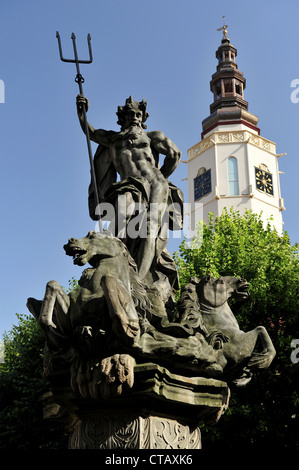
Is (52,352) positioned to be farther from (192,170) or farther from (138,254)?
(192,170)

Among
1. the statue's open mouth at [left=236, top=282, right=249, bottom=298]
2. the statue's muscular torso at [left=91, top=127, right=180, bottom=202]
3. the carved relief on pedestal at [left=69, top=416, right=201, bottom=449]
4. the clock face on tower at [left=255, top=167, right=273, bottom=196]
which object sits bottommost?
the carved relief on pedestal at [left=69, top=416, right=201, bottom=449]

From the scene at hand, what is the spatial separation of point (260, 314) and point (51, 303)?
39.0 feet

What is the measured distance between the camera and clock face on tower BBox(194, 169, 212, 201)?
54219mm

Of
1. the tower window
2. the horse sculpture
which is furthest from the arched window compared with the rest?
the horse sculpture

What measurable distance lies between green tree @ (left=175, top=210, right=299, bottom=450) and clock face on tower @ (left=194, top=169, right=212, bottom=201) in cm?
3304

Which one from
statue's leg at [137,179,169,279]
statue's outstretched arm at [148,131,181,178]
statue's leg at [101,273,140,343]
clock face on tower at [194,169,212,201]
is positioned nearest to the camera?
statue's leg at [101,273,140,343]

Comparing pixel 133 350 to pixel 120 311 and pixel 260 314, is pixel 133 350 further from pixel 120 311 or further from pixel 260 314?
pixel 260 314

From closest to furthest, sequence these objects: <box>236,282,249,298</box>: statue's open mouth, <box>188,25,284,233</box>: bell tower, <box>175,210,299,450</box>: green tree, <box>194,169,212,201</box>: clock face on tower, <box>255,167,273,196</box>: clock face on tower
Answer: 1. <box>236,282,249,298</box>: statue's open mouth
2. <box>175,210,299,450</box>: green tree
3. <box>188,25,284,233</box>: bell tower
4. <box>255,167,273,196</box>: clock face on tower
5. <box>194,169,212,201</box>: clock face on tower

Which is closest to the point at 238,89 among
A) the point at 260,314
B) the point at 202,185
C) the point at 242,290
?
the point at 202,185

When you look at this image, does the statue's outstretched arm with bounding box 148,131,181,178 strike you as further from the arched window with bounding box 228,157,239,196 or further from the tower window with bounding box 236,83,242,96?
the tower window with bounding box 236,83,242,96

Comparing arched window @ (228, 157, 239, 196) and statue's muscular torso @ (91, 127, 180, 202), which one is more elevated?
arched window @ (228, 157, 239, 196)

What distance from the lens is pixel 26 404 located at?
607 inches

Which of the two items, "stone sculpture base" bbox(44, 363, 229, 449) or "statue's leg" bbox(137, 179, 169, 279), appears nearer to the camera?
"stone sculpture base" bbox(44, 363, 229, 449)
